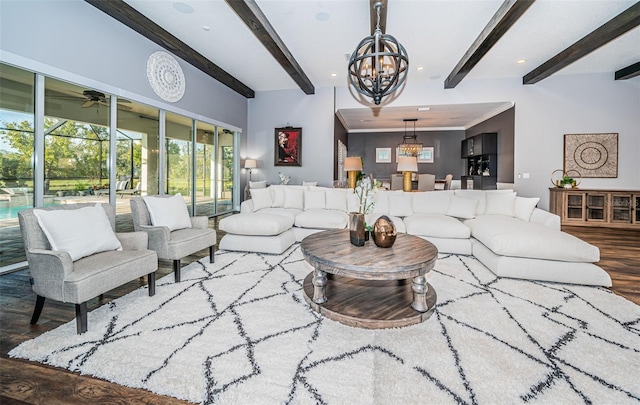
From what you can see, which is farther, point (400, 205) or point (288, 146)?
point (288, 146)

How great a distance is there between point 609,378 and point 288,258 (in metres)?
2.74

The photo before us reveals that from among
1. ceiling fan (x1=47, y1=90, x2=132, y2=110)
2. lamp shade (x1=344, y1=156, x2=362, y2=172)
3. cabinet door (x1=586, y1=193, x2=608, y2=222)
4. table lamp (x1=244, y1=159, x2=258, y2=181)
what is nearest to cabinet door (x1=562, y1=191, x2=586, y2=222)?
cabinet door (x1=586, y1=193, x2=608, y2=222)

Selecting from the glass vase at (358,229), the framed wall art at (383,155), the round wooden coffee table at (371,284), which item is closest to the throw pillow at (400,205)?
the round wooden coffee table at (371,284)

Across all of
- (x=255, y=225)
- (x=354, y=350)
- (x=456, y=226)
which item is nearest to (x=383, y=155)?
(x=456, y=226)

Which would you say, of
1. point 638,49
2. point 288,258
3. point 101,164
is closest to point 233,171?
point 101,164

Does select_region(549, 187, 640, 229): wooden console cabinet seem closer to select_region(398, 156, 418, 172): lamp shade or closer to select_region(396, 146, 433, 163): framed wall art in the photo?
select_region(398, 156, 418, 172): lamp shade

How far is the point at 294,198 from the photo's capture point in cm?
470

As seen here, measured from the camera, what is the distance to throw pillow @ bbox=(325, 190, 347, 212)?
4613 millimetres

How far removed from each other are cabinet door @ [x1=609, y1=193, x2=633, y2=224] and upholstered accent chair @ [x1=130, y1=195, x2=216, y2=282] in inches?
285

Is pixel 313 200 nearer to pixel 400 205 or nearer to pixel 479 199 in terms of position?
pixel 400 205

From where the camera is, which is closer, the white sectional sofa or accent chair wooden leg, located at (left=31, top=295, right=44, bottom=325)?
accent chair wooden leg, located at (left=31, top=295, right=44, bottom=325)

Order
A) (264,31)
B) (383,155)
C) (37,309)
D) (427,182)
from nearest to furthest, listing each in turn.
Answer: (37,309) < (264,31) < (427,182) < (383,155)

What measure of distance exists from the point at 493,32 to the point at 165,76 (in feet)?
16.5

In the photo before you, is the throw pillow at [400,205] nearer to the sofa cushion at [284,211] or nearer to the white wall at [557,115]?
the sofa cushion at [284,211]
